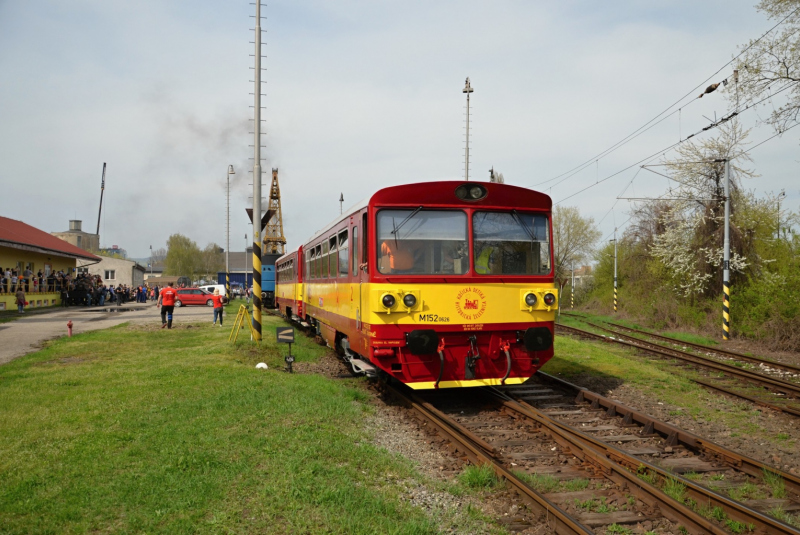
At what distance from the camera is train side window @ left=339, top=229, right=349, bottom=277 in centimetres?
938

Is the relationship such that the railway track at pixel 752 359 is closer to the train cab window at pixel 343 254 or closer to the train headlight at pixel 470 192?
the train headlight at pixel 470 192

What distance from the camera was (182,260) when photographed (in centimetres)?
8475

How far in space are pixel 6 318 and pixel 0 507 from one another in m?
Result: 23.1

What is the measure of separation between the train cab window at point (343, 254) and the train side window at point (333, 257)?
13.0 inches

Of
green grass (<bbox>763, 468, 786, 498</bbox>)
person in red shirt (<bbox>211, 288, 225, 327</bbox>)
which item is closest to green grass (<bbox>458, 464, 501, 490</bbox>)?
green grass (<bbox>763, 468, 786, 498</bbox>)

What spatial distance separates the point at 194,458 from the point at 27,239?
3230 centimetres

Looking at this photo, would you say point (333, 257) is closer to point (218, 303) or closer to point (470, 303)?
point (470, 303)

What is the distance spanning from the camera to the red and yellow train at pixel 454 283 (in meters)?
7.50

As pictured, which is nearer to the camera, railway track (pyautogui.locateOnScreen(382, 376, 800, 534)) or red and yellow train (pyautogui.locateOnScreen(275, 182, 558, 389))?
railway track (pyautogui.locateOnScreen(382, 376, 800, 534))

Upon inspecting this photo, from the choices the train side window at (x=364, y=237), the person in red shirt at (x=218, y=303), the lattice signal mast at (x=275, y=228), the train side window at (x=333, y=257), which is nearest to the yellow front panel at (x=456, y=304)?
the train side window at (x=364, y=237)

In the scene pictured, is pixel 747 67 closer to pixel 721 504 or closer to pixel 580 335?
pixel 580 335

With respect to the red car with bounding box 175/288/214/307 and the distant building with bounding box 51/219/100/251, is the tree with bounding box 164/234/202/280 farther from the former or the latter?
the red car with bounding box 175/288/214/307

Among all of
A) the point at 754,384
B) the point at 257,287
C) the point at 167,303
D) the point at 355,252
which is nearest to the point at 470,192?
the point at 355,252

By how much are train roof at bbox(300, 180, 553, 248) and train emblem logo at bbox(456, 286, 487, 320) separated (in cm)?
119
